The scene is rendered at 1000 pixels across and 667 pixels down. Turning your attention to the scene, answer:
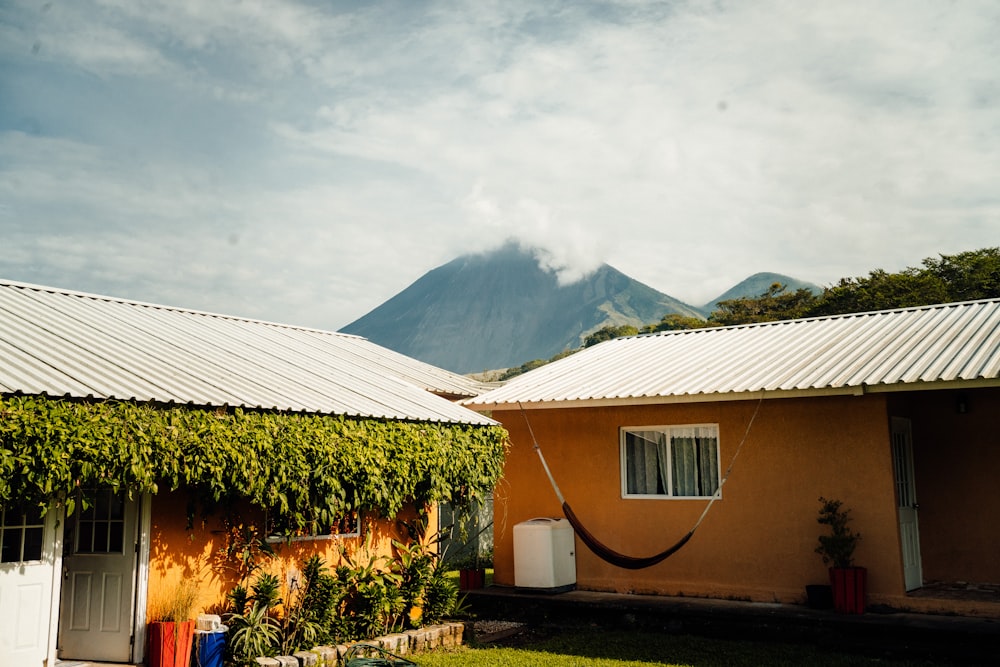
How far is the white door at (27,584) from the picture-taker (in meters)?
6.57

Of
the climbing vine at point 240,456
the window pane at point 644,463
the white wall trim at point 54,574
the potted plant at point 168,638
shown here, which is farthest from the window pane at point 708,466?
the white wall trim at point 54,574

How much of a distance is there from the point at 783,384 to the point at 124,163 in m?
15.6

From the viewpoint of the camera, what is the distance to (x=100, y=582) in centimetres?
751

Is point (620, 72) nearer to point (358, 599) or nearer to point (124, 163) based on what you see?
point (358, 599)

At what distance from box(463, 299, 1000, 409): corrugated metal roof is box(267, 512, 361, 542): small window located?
2.90 meters

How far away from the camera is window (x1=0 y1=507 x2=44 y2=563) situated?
22.2 ft

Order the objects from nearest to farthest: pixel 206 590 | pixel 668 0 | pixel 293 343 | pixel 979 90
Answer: pixel 206 590 → pixel 668 0 → pixel 293 343 → pixel 979 90

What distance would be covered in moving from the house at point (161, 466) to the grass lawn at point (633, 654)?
179 cm

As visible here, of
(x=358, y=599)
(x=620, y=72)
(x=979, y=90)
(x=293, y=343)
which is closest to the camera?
(x=358, y=599)

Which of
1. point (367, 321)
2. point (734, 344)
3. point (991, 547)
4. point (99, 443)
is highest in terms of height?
point (367, 321)

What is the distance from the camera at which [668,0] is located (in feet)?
37.1

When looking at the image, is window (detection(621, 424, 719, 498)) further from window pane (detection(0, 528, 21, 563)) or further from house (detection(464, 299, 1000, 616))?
window pane (detection(0, 528, 21, 563))

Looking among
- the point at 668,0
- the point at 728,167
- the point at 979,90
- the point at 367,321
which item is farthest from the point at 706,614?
the point at 367,321

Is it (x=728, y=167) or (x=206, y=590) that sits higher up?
(x=728, y=167)
